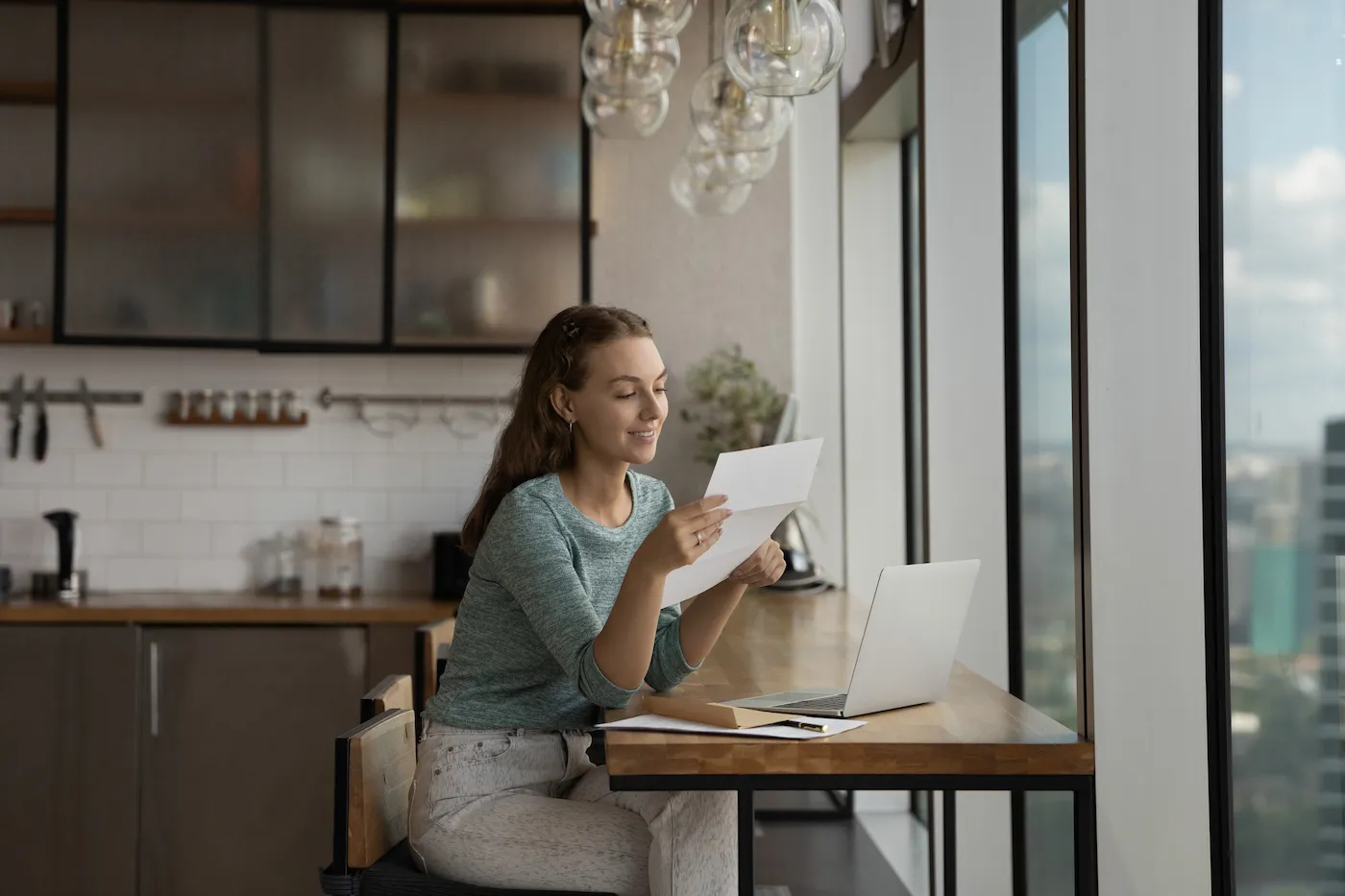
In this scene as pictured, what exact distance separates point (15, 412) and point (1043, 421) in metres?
3.53

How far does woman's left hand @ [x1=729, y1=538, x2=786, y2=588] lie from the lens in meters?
1.90

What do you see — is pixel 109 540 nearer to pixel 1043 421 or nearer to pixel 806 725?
pixel 1043 421

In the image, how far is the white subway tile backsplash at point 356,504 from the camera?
15.3 ft

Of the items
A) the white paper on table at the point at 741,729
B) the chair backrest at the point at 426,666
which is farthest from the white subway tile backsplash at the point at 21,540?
the white paper on table at the point at 741,729

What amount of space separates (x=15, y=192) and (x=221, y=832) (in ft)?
7.64

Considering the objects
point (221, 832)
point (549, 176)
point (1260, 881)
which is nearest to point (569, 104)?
point (549, 176)

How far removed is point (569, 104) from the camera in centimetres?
439

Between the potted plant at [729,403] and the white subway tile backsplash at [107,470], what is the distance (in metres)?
1.95

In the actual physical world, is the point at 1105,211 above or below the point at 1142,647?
above

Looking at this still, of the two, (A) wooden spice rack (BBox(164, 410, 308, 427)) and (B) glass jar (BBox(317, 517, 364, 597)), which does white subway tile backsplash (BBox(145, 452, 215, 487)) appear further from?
(B) glass jar (BBox(317, 517, 364, 597))

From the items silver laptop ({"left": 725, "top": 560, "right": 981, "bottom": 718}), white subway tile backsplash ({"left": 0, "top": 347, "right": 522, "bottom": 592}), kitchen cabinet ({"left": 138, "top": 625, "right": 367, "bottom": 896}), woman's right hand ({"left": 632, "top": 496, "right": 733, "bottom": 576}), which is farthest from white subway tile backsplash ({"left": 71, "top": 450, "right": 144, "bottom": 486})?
woman's right hand ({"left": 632, "top": 496, "right": 733, "bottom": 576})

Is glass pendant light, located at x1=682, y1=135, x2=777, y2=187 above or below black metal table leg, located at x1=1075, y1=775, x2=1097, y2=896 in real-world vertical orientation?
above

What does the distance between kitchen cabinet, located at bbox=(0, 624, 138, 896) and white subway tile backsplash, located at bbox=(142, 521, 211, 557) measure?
562mm

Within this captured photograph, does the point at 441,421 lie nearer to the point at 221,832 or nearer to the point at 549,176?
the point at 549,176
